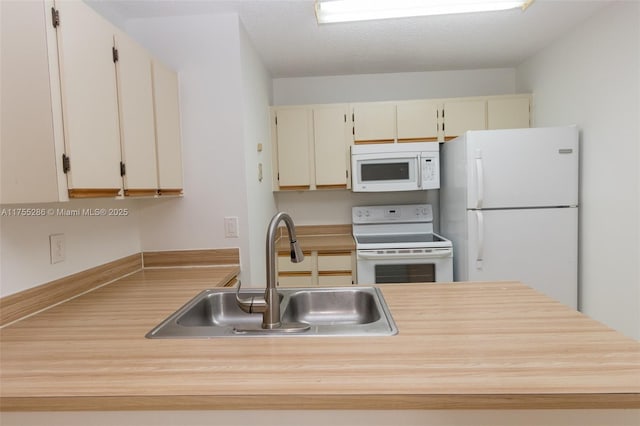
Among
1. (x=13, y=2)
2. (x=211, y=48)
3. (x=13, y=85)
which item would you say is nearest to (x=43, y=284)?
(x=13, y=85)

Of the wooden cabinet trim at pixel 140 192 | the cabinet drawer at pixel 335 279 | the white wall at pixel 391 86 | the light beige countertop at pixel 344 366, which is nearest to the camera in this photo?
the light beige countertop at pixel 344 366

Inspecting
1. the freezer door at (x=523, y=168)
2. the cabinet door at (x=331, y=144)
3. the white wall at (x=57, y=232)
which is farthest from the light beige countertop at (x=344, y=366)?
the cabinet door at (x=331, y=144)

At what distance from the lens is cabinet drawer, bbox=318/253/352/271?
3.04m

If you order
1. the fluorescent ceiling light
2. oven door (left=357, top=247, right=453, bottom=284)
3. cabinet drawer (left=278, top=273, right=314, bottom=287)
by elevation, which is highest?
the fluorescent ceiling light

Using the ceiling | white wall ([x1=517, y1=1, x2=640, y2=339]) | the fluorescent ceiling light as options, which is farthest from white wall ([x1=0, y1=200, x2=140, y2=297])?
white wall ([x1=517, y1=1, x2=640, y2=339])

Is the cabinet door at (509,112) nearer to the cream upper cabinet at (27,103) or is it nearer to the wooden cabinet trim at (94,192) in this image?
Answer: the wooden cabinet trim at (94,192)

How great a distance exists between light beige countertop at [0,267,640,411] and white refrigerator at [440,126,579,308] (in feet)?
4.72

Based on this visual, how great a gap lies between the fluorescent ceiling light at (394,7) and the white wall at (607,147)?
2.53 ft

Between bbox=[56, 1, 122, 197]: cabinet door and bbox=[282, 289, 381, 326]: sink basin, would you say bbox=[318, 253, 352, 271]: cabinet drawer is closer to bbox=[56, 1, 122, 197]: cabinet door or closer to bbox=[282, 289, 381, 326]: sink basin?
bbox=[282, 289, 381, 326]: sink basin

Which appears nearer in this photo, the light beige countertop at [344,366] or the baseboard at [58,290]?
the light beige countertop at [344,366]

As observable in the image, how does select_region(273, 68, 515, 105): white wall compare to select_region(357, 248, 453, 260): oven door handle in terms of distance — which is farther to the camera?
select_region(273, 68, 515, 105): white wall

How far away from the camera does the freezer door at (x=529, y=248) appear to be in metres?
2.62

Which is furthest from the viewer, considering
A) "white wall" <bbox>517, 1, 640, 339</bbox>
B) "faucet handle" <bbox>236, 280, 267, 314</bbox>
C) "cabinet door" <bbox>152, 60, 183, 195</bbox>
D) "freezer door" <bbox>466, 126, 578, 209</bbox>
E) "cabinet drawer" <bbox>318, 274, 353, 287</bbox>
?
"cabinet drawer" <bbox>318, 274, 353, 287</bbox>

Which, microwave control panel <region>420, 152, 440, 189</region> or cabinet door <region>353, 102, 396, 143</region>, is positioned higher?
cabinet door <region>353, 102, 396, 143</region>
